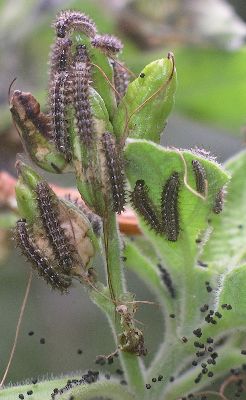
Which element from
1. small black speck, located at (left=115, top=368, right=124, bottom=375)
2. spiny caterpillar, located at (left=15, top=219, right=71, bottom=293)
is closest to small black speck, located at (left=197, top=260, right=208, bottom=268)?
small black speck, located at (left=115, top=368, right=124, bottom=375)

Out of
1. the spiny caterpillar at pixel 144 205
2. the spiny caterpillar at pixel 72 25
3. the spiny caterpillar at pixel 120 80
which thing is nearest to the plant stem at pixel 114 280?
the spiny caterpillar at pixel 144 205

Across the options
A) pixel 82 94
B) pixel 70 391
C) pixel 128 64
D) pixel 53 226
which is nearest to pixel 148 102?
pixel 82 94

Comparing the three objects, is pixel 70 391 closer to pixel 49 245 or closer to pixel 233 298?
pixel 49 245

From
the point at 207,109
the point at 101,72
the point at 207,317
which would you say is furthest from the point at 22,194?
the point at 207,109

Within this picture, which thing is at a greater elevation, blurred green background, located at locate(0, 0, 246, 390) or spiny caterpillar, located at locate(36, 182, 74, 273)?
blurred green background, located at locate(0, 0, 246, 390)

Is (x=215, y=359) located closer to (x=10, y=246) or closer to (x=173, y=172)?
(x=173, y=172)

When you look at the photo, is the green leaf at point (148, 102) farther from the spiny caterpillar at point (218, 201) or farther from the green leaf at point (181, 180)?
the spiny caterpillar at point (218, 201)

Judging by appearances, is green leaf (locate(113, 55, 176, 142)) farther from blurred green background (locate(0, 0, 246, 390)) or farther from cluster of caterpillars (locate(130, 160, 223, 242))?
blurred green background (locate(0, 0, 246, 390))
